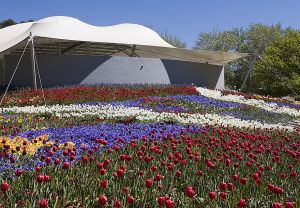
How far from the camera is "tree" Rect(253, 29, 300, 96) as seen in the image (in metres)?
43.9

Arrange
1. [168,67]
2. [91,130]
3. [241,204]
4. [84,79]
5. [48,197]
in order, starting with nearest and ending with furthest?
[241,204], [48,197], [91,130], [84,79], [168,67]

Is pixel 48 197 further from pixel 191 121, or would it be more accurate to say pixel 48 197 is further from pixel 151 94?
pixel 151 94

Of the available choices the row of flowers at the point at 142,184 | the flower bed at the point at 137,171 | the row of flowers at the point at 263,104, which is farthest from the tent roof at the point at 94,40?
the row of flowers at the point at 142,184

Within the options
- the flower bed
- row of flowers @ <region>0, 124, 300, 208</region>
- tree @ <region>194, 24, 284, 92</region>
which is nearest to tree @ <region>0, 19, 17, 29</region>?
tree @ <region>194, 24, 284, 92</region>

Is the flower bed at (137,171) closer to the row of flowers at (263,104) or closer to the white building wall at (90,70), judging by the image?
the row of flowers at (263,104)

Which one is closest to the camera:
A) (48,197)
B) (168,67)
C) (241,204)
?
(241,204)

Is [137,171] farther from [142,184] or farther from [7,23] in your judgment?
[7,23]

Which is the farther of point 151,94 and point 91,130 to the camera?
point 151,94

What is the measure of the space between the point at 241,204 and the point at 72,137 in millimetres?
5854

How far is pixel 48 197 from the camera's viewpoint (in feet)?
15.9

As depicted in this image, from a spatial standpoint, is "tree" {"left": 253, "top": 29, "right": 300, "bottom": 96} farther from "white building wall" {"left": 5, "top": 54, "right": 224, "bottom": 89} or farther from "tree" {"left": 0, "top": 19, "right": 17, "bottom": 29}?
"tree" {"left": 0, "top": 19, "right": 17, "bottom": 29}

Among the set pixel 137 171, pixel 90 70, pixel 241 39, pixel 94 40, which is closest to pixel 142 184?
pixel 137 171

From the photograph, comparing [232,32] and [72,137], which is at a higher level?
[232,32]


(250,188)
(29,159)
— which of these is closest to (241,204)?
(250,188)
